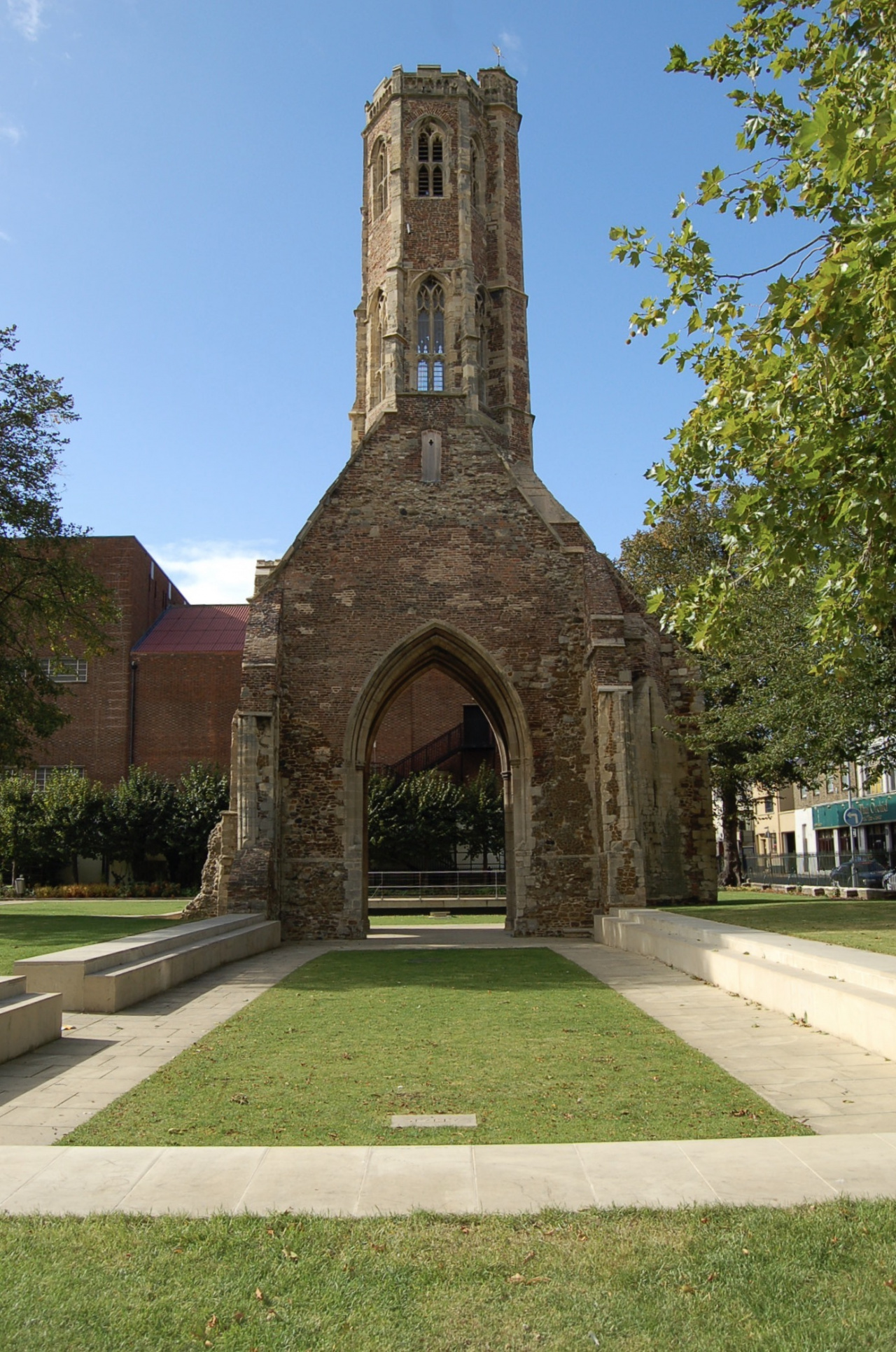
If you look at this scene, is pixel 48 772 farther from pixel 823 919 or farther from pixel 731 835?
pixel 823 919

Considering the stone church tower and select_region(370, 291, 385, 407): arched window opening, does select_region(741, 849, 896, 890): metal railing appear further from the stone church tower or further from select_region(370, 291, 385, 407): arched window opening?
select_region(370, 291, 385, 407): arched window opening

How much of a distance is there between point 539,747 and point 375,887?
14456mm

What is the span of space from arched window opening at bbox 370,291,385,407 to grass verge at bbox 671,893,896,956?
1794cm

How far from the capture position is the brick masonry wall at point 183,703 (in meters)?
40.7

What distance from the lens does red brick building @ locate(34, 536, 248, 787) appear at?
40.4 meters

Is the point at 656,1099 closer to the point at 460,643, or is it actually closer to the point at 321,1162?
the point at 321,1162

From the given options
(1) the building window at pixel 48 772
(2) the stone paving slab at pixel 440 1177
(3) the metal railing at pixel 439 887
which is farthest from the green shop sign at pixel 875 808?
(2) the stone paving slab at pixel 440 1177

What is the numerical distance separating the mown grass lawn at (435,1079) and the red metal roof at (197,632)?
105ft

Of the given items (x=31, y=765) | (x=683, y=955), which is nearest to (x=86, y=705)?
(x=31, y=765)

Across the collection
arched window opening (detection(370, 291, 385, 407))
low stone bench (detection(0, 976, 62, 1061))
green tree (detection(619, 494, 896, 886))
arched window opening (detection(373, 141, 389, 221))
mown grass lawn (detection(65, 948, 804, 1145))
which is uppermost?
arched window opening (detection(373, 141, 389, 221))

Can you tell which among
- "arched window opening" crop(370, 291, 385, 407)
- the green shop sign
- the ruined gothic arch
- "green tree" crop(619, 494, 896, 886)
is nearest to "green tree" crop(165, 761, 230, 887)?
"arched window opening" crop(370, 291, 385, 407)

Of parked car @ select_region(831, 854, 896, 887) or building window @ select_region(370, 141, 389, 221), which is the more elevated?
building window @ select_region(370, 141, 389, 221)

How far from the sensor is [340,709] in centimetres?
1953

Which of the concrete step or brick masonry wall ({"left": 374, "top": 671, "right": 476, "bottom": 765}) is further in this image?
brick masonry wall ({"left": 374, "top": 671, "right": 476, "bottom": 765})
